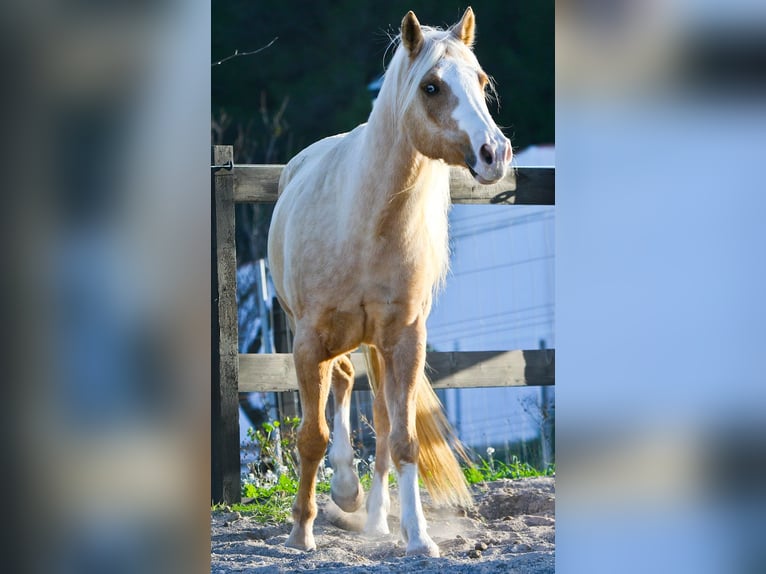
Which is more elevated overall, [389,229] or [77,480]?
[389,229]

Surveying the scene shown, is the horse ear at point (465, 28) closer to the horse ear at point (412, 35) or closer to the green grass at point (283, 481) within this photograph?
the horse ear at point (412, 35)

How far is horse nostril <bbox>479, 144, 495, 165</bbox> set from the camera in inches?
108

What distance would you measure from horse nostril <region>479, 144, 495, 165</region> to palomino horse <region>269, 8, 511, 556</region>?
147 mm

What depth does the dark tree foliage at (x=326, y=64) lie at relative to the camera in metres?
7.03

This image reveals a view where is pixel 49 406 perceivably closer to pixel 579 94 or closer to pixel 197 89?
pixel 197 89

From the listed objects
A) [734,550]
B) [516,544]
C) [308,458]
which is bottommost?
[516,544]

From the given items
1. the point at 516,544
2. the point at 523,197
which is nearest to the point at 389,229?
the point at 516,544

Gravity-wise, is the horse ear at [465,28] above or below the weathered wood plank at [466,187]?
above

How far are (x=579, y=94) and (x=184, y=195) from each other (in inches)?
21.0

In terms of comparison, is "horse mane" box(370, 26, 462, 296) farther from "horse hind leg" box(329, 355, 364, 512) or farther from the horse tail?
"horse hind leg" box(329, 355, 364, 512)

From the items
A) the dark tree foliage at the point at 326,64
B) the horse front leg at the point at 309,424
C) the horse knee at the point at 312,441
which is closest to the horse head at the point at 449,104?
the horse front leg at the point at 309,424

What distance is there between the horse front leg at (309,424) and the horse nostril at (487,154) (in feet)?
3.21

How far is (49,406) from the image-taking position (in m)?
1.15

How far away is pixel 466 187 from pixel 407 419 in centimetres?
156
